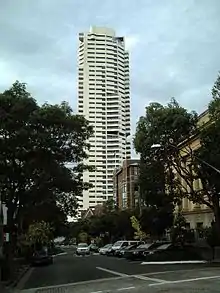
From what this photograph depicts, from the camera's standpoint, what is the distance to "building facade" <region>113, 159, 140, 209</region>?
10110cm

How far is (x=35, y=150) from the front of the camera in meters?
31.8

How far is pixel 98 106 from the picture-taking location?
7275 centimetres

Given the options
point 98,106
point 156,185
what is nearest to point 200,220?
point 156,185

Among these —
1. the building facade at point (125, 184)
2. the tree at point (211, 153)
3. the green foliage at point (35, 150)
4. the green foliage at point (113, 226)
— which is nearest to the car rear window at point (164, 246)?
the tree at point (211, 153)

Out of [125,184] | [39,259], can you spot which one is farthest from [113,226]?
[39,259]

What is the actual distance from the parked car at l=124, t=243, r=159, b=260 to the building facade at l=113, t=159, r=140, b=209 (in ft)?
148

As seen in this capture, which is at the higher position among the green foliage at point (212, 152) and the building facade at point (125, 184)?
the building facade at point (125, 184)

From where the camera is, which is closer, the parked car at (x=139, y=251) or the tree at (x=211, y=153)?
the tree at (x=211, y=153)

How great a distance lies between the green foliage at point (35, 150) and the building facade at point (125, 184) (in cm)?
6022

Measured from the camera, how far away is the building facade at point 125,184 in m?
101

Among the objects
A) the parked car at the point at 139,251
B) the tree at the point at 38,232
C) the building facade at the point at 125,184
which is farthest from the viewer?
the building facade at the point at 125,184

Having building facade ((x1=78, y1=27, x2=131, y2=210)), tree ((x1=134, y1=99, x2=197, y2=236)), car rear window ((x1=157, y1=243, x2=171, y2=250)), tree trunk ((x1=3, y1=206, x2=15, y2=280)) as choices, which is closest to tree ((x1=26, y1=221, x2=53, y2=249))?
building facade ((x1=78, y1=27, x2=131, y2=210))

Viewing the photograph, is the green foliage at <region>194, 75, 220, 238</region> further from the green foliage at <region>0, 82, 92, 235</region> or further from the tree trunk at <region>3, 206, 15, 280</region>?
the tree trunk at <region>3, 206, 15, 280</region>

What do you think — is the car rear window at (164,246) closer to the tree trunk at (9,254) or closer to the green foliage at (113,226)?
the tree trunk at (9,254)
